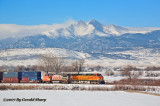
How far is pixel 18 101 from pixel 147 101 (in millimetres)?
15362

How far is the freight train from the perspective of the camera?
62856 millimetres

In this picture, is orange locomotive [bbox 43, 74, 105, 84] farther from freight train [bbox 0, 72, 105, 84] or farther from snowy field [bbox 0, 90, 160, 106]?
snowy field [bbox 0, 90, 160, 106]

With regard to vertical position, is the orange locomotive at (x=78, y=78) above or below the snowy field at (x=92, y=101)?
above

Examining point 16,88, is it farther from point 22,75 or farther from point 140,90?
point 140,90

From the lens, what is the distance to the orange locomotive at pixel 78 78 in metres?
62.6

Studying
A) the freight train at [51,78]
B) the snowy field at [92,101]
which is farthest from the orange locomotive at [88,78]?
the snowy field at [92,101]

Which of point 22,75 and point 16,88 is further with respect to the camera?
point 22,75

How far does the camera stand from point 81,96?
4206cm

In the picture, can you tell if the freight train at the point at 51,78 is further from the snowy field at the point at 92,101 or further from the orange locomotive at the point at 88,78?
the snowy field at the point at 92,101

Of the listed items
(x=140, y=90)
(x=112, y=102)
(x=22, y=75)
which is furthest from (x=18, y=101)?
(x=22, y=75)

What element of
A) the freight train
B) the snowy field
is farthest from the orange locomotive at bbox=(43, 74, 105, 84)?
the snowy field

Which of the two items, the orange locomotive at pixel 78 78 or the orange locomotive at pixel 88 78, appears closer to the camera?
the orange locomotive at pixel 88 78

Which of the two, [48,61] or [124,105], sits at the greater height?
[48,61]

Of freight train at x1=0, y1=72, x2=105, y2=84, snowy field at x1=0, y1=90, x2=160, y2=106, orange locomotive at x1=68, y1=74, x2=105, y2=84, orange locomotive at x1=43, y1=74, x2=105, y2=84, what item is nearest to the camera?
snowy field at x1=0, y1=90, x2=160, y2=106
